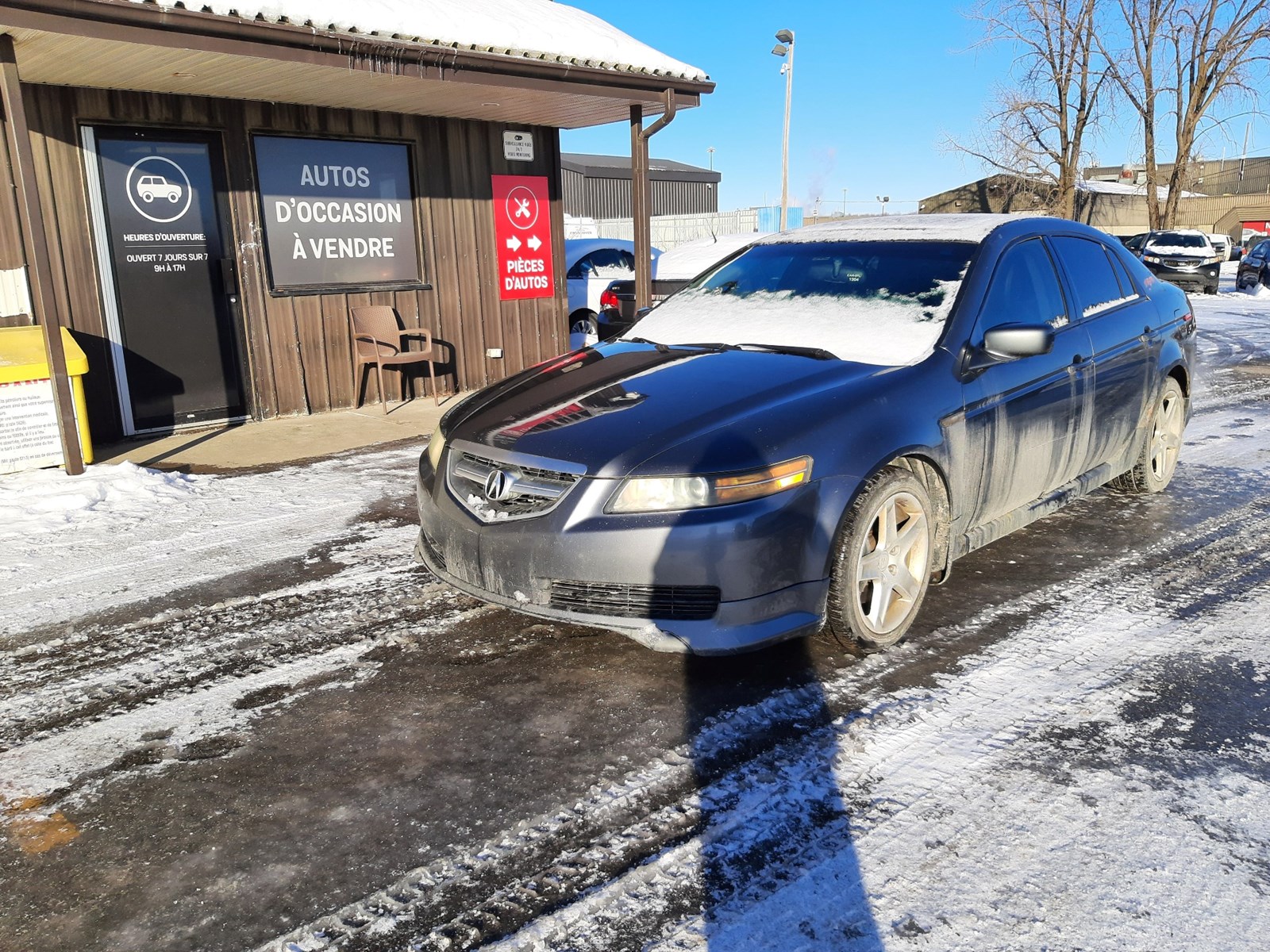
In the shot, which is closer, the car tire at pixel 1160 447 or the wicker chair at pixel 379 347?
the car tire at pixel 1160 447

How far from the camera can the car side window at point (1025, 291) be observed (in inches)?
168

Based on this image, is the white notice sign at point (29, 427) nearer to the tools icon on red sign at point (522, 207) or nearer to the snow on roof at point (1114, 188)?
the tools icon on red sign at point (522, 207)

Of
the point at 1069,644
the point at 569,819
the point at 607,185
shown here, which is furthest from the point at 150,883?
the point at 607,185

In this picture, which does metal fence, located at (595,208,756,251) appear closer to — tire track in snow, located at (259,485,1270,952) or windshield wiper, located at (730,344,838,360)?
windshield wiper, located at (730,344,838,360)

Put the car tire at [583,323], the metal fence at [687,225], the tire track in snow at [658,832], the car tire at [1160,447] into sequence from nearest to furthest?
the tire track in snow at [658,832], the car tire at [1160,447], the car tire at [583,323], the metal fence at [687,225]

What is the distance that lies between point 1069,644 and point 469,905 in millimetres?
2566

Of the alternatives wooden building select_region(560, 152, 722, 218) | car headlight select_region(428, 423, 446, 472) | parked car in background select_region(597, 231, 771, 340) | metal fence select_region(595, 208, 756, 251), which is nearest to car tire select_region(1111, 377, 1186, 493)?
parked car in background select_region(597, 231, 771, 340)

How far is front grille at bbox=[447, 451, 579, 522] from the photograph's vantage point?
3.37 meters

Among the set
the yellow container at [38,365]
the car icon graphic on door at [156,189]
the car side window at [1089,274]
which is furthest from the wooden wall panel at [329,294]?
the car side window at [1089,274]

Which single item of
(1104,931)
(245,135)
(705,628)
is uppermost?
(245,135)

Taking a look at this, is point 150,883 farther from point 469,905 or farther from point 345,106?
point 345,106

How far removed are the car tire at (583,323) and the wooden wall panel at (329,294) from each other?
6.68 feet

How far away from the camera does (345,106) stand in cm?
894

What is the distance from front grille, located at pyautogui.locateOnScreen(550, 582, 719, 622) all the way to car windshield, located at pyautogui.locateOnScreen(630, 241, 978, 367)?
53.0 inches
